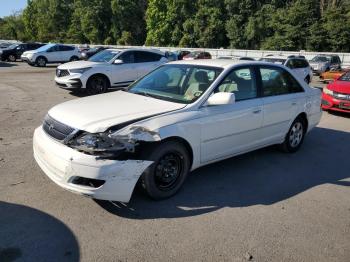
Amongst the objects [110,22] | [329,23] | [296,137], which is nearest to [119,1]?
[110,22]

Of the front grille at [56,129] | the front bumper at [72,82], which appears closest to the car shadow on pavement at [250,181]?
the front grille at [56,129]

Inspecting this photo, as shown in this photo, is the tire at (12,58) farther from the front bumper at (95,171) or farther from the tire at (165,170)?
the tire at (165,170)

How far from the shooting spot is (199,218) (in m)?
4.11

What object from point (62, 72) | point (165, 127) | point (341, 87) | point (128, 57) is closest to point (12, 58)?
point (62, 72)

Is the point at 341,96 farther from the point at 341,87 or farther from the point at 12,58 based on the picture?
the point at 12,58

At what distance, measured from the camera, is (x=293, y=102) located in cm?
625

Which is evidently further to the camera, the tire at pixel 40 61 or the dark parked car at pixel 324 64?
the tire at pixel 40 61

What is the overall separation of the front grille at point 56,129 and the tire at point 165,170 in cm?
92

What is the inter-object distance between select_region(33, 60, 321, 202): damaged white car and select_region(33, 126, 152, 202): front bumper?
1cm

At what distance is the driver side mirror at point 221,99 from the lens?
463 centimetres

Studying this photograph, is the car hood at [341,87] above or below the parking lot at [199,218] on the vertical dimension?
above

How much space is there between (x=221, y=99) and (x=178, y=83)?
0.87 metres

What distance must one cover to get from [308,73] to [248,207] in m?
14.2

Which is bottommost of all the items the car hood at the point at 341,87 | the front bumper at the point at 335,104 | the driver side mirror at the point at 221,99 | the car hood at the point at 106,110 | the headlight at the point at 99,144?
the front bumper at the point at 335,104
